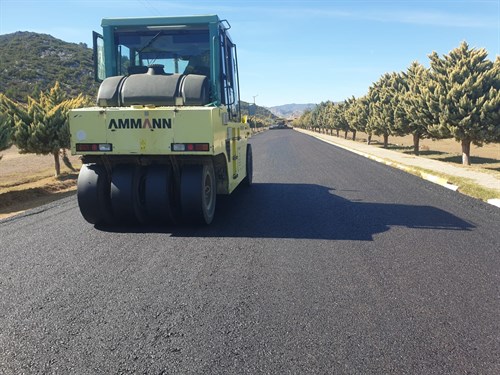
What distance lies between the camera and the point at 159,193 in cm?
690

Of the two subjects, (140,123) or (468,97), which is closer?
(140,123)

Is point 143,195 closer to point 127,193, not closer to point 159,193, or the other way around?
point 127,193

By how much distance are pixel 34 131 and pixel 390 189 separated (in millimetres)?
11619

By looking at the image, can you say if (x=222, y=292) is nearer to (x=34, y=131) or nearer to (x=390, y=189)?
(x=390, y=189)

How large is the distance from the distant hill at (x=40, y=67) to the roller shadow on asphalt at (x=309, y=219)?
180ft

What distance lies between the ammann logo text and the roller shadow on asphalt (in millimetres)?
1664

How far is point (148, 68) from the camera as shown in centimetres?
791

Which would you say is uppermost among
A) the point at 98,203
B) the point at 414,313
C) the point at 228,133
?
the point at 228,133

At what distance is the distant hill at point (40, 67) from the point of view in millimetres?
65000

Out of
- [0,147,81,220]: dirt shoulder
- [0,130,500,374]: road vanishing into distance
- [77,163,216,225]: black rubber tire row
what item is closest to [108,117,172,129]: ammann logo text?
[77,163,216,225]: black rubber tire row

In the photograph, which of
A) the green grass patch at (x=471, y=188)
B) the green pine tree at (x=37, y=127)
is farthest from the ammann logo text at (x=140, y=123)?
the green pine tree at (x=37, y=127)

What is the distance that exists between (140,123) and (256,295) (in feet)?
11.4

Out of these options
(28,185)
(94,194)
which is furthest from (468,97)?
(28,185)

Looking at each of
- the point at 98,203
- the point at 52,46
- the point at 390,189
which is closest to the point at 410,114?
the point at 390,189
